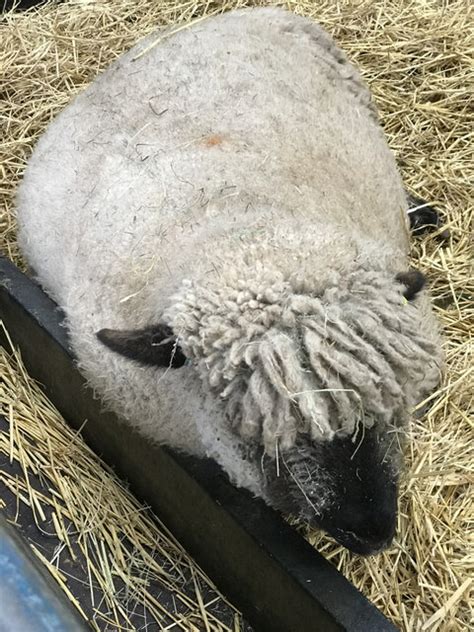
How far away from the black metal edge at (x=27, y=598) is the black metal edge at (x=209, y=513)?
54.7 inches

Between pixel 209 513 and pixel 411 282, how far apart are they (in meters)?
1.07

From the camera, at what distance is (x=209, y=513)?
2666mm

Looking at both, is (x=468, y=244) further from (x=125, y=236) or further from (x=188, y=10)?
(x=188, y=10)

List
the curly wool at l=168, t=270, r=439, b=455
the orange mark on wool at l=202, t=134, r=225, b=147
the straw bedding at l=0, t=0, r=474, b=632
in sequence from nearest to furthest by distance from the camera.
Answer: the curly wool at l=168, t=270, r=439, b=455, the straw bedding at l=0, t=0, r=474, b=632, the orange mark on wool at l=202, t=134, r=225, b=147

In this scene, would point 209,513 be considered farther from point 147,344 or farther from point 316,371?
point 316,371

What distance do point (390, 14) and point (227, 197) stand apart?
10.3 feet

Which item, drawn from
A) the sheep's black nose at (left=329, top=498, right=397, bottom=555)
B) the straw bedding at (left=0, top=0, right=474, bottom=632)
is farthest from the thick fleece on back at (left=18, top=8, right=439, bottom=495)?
the straw bedding at (left=0, top=0, right=474, bottom=632)

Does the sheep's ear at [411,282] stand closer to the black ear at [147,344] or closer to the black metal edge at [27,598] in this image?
the black ear at [147,344]

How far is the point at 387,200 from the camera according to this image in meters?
3.25

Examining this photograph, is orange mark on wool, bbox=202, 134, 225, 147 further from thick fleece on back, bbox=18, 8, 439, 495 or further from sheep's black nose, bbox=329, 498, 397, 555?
sheep's black nose, bbox=329, 498, 397, 555

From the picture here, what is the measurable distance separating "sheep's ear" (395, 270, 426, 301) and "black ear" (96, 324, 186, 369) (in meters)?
0.66

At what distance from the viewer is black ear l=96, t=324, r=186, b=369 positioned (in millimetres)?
2135

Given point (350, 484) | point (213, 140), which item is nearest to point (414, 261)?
point (213, 140)

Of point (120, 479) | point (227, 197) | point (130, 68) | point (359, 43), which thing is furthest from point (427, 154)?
point (120, 479)
